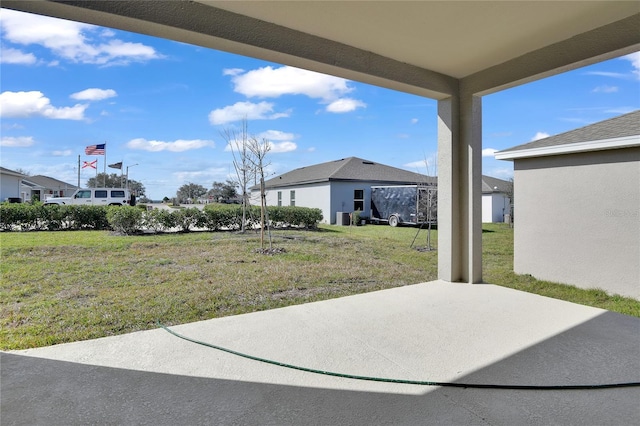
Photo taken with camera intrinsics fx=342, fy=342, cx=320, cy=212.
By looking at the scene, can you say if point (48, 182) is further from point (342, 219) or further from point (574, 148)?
point (574, 148)

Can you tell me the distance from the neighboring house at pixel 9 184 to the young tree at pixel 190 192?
21.0ft

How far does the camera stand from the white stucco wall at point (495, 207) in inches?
685

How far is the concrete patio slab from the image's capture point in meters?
1.80

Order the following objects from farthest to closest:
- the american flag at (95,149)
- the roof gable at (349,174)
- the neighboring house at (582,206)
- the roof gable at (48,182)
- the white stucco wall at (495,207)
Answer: the roof gable at (48,182) → the white stucco wall at (495,207) → the roof gable at (349,174) → the american flag at (95,149) → the neighboring house at (582,206)

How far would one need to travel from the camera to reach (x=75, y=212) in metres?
8.92

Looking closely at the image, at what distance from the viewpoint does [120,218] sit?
8.39 m

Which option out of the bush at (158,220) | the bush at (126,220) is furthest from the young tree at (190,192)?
the bush at (126,220)

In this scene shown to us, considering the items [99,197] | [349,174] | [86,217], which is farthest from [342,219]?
[99,197]

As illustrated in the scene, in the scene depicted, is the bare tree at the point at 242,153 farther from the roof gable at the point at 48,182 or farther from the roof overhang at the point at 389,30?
the roof gable at the point at 48,182

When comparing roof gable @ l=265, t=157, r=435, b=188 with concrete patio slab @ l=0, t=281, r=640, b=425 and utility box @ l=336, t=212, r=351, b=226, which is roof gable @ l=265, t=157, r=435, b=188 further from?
concrete patio slab @ l=0, t=281, r=640, b=425

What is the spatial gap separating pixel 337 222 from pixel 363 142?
3.56m

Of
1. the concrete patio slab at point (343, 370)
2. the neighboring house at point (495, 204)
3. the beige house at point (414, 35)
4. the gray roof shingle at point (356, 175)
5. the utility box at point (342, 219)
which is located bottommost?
the concrete patio slab at point (343, 370)

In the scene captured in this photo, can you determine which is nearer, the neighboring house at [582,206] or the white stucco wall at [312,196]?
the neighboring house at [582,206]

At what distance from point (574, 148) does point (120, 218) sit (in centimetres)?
937
